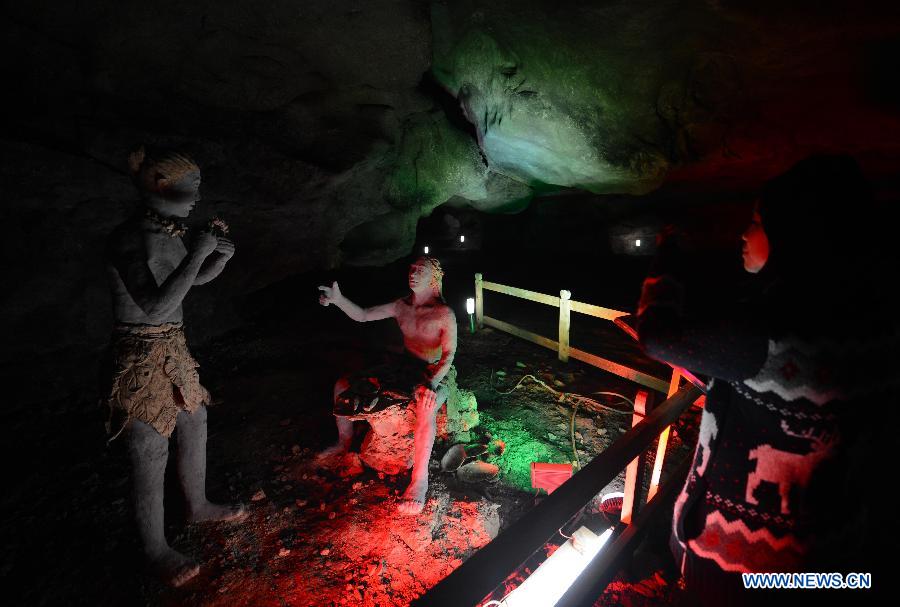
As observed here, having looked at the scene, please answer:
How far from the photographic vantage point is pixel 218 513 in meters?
3.16

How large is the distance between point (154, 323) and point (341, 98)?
6.07 meters

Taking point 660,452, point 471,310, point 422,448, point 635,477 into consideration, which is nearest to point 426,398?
point 422,448

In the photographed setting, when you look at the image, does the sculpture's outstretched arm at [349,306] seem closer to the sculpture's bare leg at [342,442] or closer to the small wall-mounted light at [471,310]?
the sculpture's bare leg at [342,442]

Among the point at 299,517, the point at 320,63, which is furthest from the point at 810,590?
the point at 320,63

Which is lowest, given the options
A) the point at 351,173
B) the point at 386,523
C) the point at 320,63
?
the point at 386,523

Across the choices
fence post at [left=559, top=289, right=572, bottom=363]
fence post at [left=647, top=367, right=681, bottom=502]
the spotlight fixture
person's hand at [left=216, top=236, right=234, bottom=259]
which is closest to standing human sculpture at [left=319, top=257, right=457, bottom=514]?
person's hand at [left=216, top=236, right=234, bottom=259]

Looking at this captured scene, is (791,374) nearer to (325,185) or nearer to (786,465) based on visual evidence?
(786,465)

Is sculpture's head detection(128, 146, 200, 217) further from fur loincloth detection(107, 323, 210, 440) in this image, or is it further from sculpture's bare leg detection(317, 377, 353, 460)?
sculpture's bare leg detection(317, 377, 353, 460)

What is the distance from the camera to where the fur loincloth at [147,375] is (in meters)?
2.38

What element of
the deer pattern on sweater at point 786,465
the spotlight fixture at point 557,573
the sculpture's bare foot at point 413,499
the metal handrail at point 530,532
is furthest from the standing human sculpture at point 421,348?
the deer pattern on sweater at point 786,465

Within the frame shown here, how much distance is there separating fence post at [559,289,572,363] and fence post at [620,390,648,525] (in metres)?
4.24

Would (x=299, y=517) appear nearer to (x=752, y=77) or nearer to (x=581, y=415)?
(x=581, y=415)

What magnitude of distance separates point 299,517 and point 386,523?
79 centimetres

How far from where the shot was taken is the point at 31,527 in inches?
124
